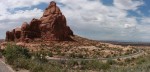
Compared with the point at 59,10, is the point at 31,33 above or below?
below

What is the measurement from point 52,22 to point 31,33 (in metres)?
7.15

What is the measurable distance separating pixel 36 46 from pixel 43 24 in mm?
15358

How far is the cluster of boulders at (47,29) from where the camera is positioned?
327 feet

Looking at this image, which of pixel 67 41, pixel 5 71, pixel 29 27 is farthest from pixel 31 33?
pixel 5 71

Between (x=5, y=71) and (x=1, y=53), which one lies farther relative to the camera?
(x=1, y=53)

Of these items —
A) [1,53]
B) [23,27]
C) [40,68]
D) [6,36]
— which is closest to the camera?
[40,68]

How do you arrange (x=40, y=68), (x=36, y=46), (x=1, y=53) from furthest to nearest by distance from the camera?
1. (x=36, y=46)
2. (x=1, y=53)
3. (x=40, y=68)

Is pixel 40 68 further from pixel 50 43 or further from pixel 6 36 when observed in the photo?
pixel 6 36

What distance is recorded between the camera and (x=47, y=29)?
10131 centimetres

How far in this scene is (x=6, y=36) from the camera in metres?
109

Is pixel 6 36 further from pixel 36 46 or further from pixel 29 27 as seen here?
pixel 36 46

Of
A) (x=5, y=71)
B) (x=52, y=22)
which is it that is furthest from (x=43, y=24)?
(x=5, y=71)

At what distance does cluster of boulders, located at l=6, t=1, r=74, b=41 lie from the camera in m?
99.7

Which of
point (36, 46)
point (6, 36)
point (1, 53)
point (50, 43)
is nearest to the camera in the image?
point (1, 53)
